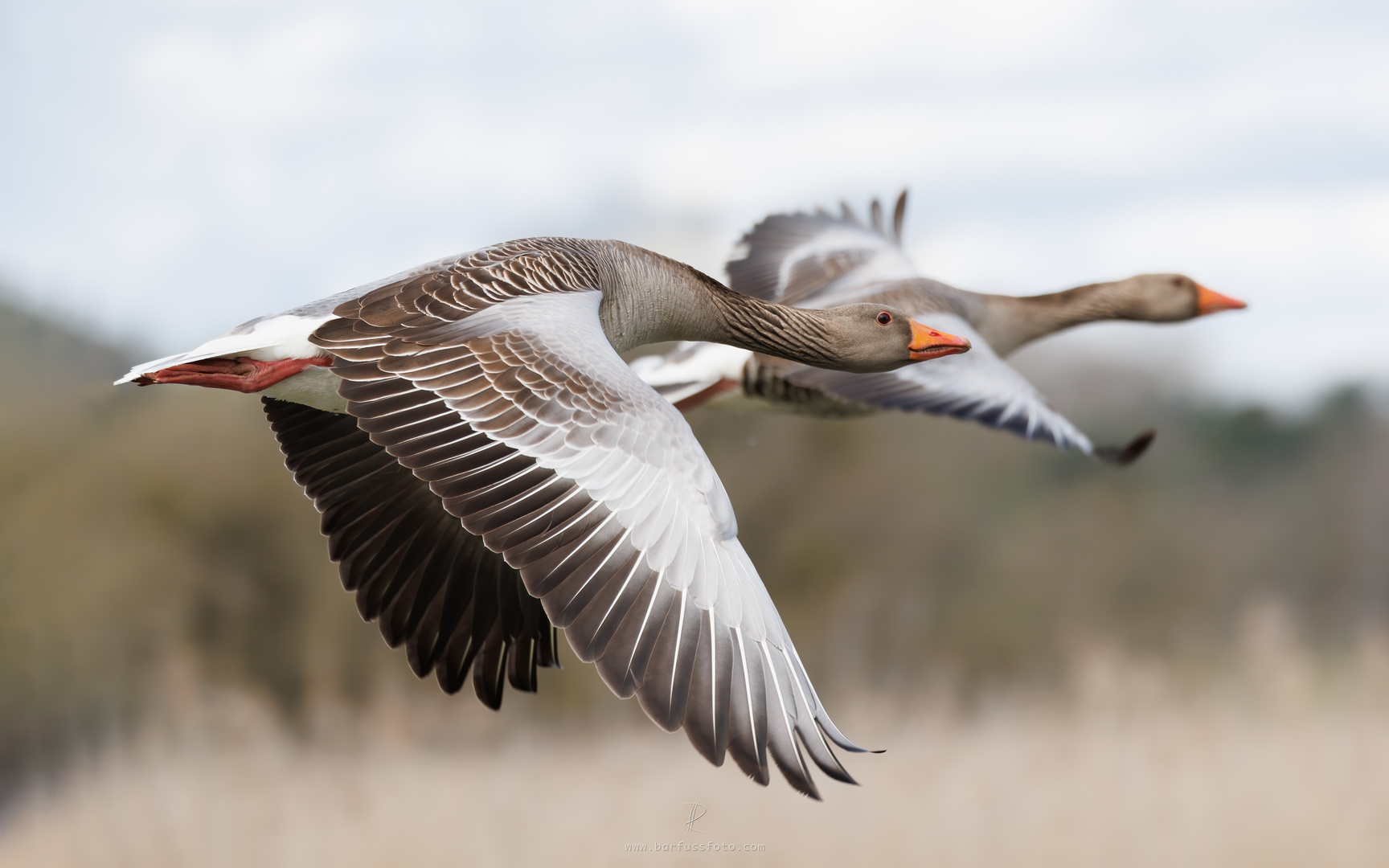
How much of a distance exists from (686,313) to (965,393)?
180 centimetres

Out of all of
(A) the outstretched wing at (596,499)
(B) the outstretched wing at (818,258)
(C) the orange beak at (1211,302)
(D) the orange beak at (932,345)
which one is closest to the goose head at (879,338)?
(D) the orange beak at (932,345)

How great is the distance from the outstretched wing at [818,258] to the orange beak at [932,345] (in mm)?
2054

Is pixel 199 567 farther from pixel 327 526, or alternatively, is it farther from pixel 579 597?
pixel 579 597

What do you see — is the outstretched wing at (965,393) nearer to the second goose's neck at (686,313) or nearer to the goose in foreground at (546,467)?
the goose in foreground at (546,467)

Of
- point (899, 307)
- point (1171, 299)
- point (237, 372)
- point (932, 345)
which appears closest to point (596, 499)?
point (237, 372)

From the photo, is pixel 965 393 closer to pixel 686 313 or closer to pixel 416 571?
pixel 686 313

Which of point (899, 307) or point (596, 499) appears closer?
point (596, 499)

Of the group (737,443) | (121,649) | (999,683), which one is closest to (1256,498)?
(999,683)

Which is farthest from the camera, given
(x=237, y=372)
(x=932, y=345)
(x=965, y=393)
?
(x=965, y=393)

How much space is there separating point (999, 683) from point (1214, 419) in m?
11.6

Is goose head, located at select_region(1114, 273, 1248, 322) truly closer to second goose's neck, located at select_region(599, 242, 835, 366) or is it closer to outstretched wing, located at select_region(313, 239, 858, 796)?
second goose's neck, located at select_region(599, 242, 835, 366)

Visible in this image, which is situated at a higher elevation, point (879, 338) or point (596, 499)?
point (596, 499)

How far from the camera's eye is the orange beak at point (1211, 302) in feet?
24.0

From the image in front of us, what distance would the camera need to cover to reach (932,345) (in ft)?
15.2
